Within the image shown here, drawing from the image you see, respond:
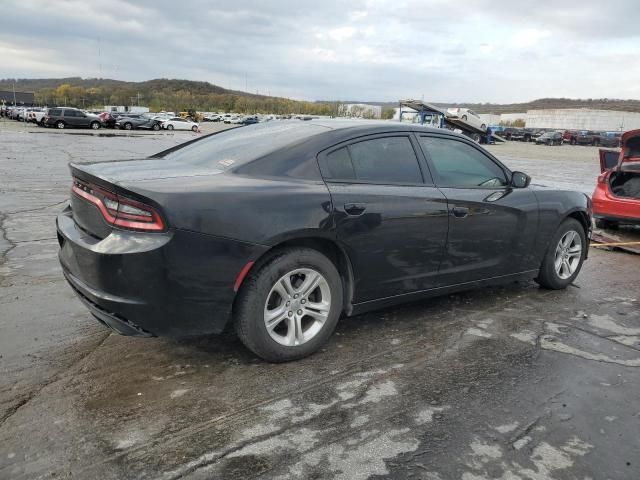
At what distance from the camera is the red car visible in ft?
25.8

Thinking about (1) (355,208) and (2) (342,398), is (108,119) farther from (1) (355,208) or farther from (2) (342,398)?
(2) (342,398)

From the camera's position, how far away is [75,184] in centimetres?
355

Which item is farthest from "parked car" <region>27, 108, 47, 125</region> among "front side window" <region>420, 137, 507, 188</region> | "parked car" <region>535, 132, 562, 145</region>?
"parked car" <region>535, 132, 562, 145</region>

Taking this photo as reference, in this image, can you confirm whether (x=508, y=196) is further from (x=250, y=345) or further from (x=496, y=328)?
(x=250, y=345)

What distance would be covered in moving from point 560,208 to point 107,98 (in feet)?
503

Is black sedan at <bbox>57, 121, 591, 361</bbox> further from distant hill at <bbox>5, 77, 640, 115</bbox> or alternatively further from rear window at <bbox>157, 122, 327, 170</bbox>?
distant hill at <bbox>5, 77, 640, 115</bbox>

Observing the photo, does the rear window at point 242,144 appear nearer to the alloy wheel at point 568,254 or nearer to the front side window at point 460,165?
the front side window at point 460,165

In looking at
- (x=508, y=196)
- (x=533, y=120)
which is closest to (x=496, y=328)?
(x=508, y=196)

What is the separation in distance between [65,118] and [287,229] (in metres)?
43.2

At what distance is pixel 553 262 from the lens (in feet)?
16.8

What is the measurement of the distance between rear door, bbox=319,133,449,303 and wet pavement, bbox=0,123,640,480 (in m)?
0.48

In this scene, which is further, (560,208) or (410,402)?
(560,208)

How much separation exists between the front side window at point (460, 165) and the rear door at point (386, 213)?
0.16 meters

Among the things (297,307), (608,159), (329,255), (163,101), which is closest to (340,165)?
(329,255)
